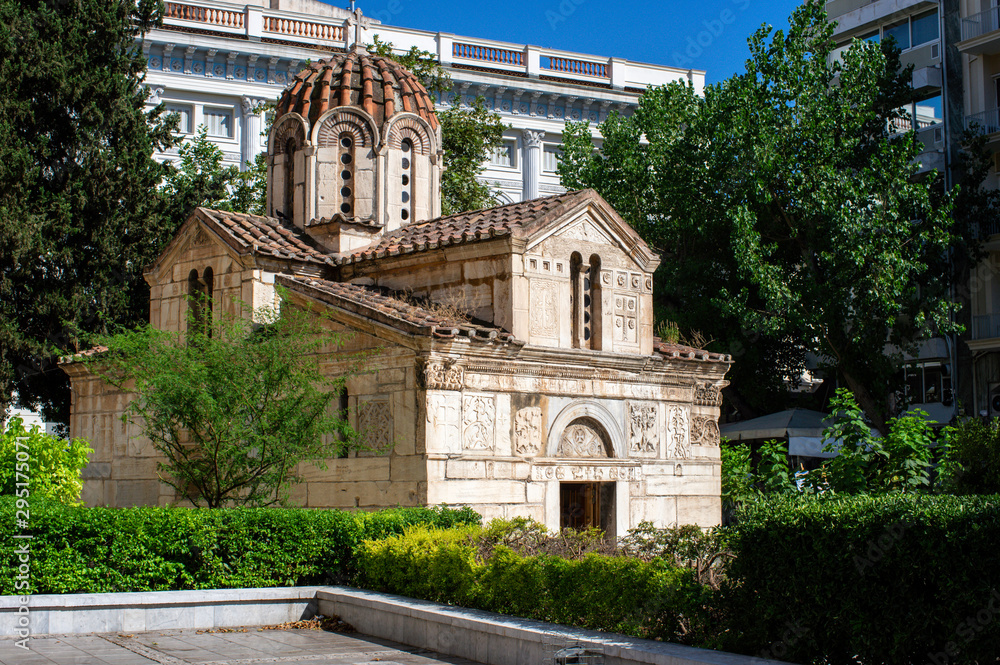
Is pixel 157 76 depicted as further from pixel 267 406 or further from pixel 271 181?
pixel 267 406

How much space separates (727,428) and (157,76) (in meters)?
24.8

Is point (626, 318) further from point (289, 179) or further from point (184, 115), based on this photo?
point (184, 115)

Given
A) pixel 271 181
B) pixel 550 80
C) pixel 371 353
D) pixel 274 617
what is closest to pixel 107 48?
pixel 271 181

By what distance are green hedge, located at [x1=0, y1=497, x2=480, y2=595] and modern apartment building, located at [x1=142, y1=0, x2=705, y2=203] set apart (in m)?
23.6

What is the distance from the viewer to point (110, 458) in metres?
20.7

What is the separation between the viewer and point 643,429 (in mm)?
18688

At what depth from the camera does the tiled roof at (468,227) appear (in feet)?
57.5

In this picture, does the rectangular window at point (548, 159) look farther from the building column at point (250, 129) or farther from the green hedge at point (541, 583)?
the green hedge at point (541, 583)

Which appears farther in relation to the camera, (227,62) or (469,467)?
(227,62)

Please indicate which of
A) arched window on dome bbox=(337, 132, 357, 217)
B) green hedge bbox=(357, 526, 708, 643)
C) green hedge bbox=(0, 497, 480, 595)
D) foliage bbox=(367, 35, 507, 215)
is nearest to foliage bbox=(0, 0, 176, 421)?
arched window on dome bbox=(337, 132, 357, 217)

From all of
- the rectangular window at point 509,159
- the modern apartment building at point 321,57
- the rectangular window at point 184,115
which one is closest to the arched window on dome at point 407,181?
the modern apartment building at point 321,57

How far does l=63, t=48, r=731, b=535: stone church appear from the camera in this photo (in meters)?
16.0

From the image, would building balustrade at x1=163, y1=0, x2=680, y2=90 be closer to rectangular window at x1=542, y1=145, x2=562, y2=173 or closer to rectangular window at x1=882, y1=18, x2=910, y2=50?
rectangular window at x1=542, y1=145, x2=562, y2=173

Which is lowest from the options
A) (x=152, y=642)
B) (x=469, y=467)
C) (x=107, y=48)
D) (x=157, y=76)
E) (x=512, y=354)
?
(x=152, y=642)
